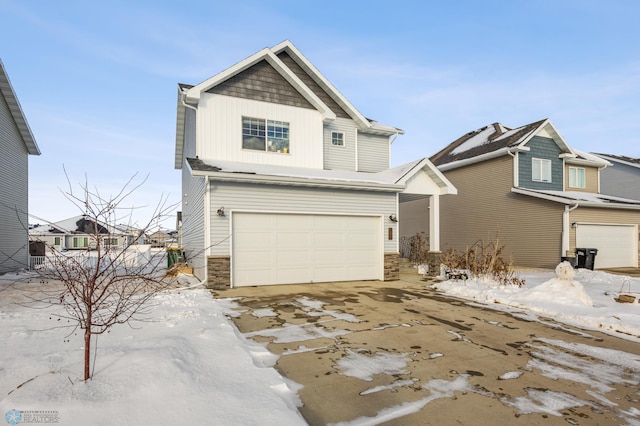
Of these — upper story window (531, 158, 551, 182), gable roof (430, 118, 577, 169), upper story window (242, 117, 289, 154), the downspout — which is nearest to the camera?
upper story window (242, 117, 289, 154)

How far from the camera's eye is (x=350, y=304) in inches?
309

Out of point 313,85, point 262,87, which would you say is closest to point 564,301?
point 262,87

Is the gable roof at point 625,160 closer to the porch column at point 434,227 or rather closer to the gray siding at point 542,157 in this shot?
the gray siding at point 542,157

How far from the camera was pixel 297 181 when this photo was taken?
10.5m

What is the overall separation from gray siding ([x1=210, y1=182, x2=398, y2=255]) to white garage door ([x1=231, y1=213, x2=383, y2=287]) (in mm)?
256

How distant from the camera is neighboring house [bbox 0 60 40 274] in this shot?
13852 millimetres

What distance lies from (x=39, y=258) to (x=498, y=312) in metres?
23.1

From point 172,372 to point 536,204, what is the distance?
18.0 metres

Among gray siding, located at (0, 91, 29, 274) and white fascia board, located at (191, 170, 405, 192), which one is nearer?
white fascia board, located at (191, 170, 405, 192)

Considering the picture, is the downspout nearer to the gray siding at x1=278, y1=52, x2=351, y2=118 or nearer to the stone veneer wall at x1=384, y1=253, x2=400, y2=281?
the stone veneer wall at x1=384, y1=253, x2=400, y2=281

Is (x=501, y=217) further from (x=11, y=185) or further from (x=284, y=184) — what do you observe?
(x=11, y=185)

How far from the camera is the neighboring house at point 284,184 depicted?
33.1 ft

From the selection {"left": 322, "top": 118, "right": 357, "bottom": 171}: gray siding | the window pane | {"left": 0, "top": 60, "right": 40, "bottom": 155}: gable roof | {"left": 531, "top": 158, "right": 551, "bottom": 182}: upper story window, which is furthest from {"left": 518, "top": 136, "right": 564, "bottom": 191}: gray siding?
{"left": 0, "top": 60, "right": 40, "bottom": 155}: gable roof

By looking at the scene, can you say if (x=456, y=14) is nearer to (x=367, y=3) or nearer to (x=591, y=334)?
(x=367, y=3)
